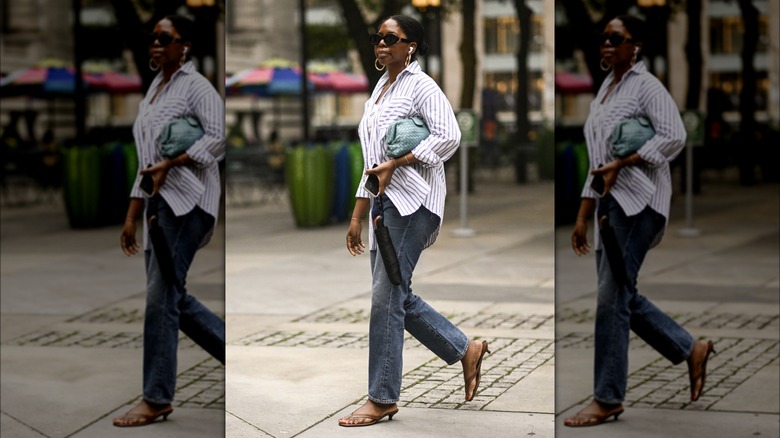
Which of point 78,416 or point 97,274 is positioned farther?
point 97,274

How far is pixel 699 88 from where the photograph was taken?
5.61 m

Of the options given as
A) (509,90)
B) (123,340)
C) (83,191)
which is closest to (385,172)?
(123,340)

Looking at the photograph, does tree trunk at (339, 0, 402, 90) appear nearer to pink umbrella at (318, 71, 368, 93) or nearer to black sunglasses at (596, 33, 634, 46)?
black sunglasses at (596, 33, 634, 46)

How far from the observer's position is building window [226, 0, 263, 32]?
5.34 metres

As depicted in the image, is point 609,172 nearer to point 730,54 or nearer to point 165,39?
point 730,54

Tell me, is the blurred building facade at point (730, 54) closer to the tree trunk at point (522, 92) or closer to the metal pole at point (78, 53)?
the tree trunk at point (522, 92)

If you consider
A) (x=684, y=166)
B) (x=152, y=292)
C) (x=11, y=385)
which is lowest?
(x=11, y=385)

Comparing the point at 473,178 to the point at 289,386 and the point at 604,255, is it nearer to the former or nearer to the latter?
the point at 604,255

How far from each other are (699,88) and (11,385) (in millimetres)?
3584

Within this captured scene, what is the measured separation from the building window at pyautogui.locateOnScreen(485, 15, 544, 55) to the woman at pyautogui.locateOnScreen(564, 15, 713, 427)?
285mm

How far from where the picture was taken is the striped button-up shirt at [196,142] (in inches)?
192

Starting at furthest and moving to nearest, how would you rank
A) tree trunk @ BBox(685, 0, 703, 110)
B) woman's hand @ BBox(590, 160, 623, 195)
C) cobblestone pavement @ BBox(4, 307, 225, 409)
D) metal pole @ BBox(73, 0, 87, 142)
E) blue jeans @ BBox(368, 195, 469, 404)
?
1. metal pole @ BBox(73, 0, 87, 142)
2. tree trunk @ BBox(685, 0, 703, 110)
3. cobblestone pavement @ BBox(4, 307, 225, 409)
4. woman's hand @ BBox(590, 160, 623, 195)
5. blue jeans @ BBox(368, 195, 469, 404)

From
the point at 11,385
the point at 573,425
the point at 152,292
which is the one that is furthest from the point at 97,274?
the point at 573,425

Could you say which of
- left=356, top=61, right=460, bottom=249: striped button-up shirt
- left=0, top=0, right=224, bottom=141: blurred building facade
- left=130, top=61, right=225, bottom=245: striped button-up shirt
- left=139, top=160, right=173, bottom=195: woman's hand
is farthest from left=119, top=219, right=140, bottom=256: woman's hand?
left=356, top=61, right=460, bottom=249: striped button-up shirt
